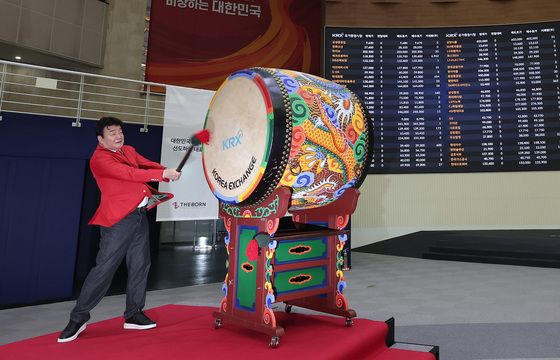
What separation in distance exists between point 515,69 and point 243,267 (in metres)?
7.50

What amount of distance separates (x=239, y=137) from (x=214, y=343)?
1124mm

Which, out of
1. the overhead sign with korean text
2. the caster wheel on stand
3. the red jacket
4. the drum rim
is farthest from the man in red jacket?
the overhead sign with korean text

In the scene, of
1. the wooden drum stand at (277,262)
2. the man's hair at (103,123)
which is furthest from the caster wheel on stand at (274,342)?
the man's hair at (103,123)

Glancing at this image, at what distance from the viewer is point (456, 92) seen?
743cm

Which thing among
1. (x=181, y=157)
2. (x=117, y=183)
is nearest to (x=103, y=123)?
(x=117, y=183)

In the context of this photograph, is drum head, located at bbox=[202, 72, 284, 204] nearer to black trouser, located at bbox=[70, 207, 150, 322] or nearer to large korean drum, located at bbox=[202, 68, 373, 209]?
large korean drum, located at bbox=[202, 68, 373, 209]

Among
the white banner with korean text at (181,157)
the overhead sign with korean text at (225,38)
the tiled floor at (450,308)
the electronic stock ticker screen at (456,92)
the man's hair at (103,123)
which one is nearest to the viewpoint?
the man's hair at (103,123)

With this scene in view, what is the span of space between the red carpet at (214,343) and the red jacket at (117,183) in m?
0.67

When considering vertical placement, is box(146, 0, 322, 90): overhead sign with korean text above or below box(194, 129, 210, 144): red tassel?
above

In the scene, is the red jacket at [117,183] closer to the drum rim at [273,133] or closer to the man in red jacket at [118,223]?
the man in red jacket at [118,223]

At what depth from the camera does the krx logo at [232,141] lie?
6.91 feet

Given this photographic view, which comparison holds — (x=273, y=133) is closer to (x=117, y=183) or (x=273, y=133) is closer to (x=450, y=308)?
(x=117, y=183)

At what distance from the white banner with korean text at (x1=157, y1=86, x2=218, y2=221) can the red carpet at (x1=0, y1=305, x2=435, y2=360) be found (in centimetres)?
225

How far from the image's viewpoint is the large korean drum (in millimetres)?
1950
